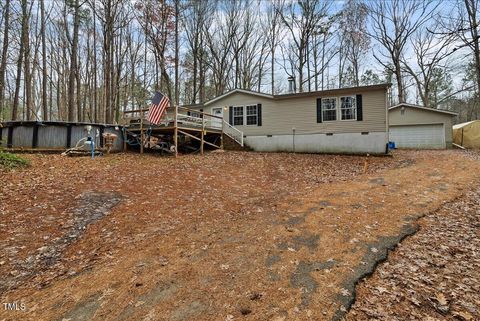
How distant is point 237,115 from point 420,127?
1379 cm

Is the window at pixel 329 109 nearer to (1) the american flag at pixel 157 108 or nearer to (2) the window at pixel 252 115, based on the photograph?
(2) the window at pixel 252 115

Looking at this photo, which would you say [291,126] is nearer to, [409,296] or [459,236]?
[459,236]

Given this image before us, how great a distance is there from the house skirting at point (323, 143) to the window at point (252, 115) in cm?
96

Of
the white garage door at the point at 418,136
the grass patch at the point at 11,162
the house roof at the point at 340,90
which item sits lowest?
the grass patch at the point at 11,162

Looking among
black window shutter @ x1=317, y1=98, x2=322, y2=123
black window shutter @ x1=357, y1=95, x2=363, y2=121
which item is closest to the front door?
black window shutter @ x1=317, y1=98, x2=322, y2=123

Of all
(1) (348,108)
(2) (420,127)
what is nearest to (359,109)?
(1) (348,108)

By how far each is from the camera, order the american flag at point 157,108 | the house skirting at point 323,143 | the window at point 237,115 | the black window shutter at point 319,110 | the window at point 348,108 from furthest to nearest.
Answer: the window at point 237,115
the black window shutter at point 319,110
the window at point 348,108
the house skirting at point 323,143
the american flag at point 157,108

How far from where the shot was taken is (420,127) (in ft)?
63.4

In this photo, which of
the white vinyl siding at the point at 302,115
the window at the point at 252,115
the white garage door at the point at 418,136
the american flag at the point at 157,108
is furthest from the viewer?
the white garage door at the point at 418,136

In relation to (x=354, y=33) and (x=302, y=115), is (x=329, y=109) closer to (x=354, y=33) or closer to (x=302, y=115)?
(x=302, y=115)

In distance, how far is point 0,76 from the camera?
15.1m

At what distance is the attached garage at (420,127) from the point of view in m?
18.8

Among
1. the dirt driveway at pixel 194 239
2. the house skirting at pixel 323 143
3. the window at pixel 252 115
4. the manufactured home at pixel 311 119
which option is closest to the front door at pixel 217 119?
the manufactured home at pixel 311 119

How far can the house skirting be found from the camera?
540 inches
